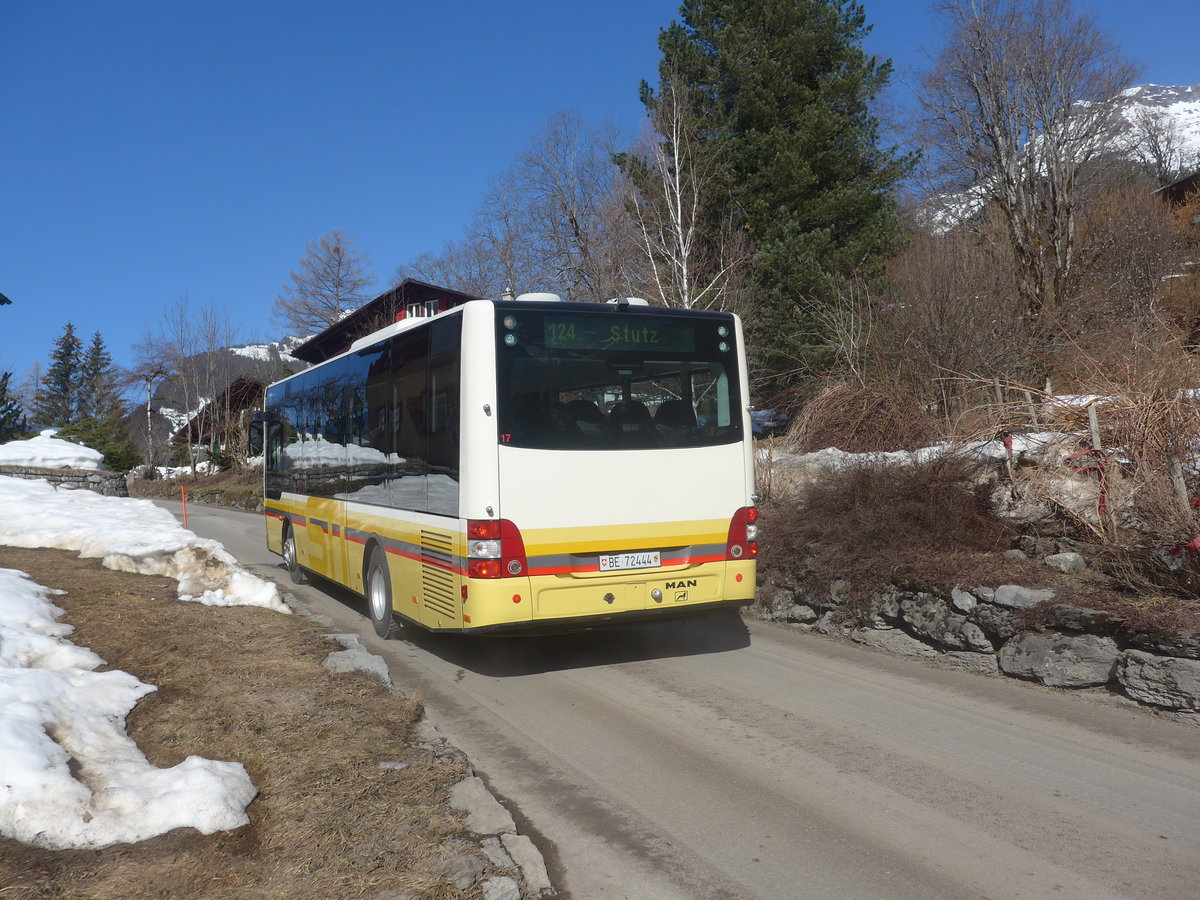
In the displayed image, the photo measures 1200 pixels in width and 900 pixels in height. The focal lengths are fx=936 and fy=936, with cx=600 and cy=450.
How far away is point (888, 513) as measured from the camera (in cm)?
956

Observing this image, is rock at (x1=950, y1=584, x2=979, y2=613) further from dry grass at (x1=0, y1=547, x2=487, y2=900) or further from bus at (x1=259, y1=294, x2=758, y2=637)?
dry grass at (x1=0, y1=547, x2=487, y2=900)

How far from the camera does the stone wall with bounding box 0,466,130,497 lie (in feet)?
91.0

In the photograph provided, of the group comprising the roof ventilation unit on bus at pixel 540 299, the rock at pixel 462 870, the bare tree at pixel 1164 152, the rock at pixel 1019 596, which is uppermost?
the bare tree at pixel 1164 152

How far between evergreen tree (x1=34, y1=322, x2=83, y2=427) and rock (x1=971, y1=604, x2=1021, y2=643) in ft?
292

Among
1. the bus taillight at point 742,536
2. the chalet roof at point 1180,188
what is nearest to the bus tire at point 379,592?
the bus taillight at point 742,536

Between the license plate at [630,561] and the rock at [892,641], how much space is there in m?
2.53

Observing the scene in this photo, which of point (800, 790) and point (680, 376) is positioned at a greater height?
point (680, 376)

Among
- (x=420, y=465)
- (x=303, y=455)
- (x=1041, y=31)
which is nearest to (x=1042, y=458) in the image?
(x=420, y=465)

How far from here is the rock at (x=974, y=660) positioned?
779 cm

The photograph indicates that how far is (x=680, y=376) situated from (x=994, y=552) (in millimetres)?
3503

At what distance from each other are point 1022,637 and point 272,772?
18.7 feet

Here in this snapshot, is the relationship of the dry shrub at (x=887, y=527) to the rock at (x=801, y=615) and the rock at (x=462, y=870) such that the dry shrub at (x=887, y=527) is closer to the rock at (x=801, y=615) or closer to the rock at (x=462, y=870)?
the rock at (x=801, y=615)

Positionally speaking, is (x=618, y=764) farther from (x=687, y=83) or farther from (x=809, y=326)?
(x=687, y=83)

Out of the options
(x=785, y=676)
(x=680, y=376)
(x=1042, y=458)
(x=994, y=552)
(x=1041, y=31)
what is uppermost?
(x=1041, y=31)
